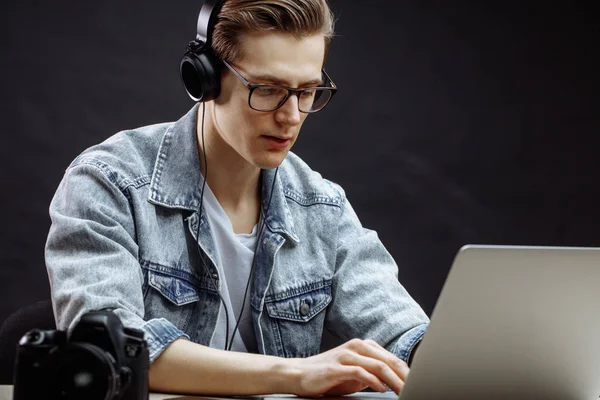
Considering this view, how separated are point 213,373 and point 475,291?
507 millimetres

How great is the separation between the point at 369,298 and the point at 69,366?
34.9 inches

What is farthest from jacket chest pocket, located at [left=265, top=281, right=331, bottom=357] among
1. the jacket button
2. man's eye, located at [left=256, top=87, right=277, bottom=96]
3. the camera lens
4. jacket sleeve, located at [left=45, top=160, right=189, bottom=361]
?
the camera lens

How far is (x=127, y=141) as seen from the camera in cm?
163

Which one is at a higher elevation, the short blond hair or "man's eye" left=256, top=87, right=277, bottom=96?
the short blond hair

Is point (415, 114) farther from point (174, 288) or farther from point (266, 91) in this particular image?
point (174, 288)

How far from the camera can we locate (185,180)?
1.64 metres

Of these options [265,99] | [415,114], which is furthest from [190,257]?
[415,114]

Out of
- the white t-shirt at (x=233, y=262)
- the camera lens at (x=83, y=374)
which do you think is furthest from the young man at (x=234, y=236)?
the camera lens at (x=83, y=374)

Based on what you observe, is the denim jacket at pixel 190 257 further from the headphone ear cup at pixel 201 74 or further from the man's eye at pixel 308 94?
the man's eye at pixel 308 94

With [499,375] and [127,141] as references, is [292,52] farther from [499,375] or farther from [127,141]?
[499,375]

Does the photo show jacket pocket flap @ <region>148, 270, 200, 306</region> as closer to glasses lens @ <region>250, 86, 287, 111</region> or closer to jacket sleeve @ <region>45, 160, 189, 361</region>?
jacket sleeve @ <region>45, 160, 189, 361</region>

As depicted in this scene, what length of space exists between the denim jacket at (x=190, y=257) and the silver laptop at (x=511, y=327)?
1.61ft

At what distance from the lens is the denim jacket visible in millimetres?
1382

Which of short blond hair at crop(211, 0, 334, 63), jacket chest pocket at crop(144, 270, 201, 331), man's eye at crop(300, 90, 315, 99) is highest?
short blond hair at crop(211, 0, 334, 63)
